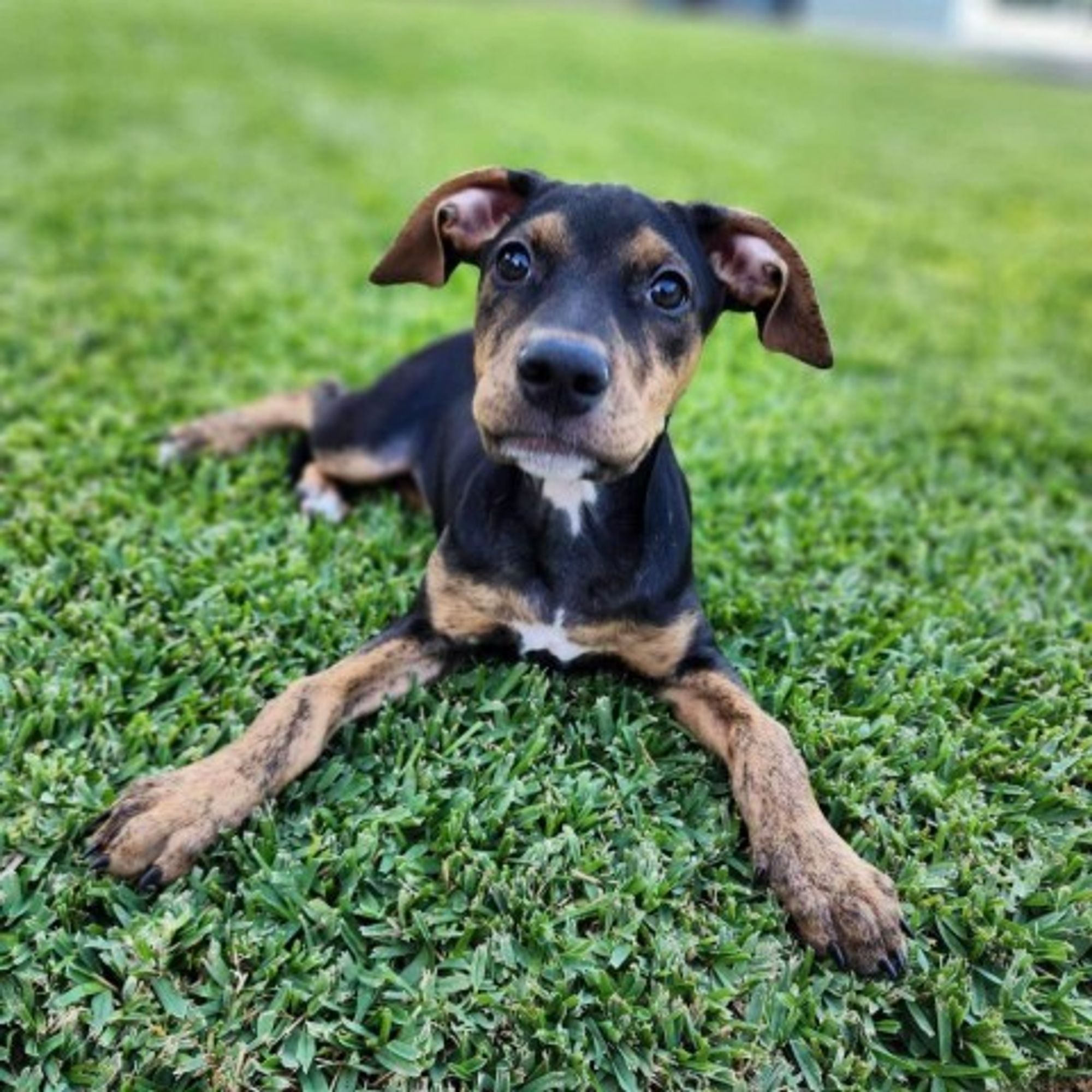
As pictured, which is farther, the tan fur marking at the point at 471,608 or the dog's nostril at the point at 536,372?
the tan fur marking at the point at 471,608

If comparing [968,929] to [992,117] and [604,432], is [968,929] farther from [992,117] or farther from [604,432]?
[992,117]

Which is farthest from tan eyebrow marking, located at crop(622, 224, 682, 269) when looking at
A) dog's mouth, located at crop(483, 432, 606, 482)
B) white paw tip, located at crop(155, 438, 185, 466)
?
white paw tip, located at crop(155, 438, 185, 466)

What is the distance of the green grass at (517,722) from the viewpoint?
119 inches

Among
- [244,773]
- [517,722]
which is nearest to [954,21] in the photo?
[517,722]

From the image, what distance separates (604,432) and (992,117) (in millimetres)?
20824

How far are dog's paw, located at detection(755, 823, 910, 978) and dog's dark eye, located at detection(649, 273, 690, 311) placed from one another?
1703mm

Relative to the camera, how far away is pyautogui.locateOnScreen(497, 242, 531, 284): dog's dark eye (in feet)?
12.1

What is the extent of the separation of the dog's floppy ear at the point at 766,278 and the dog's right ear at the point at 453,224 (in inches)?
26.1

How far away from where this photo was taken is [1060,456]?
654cm

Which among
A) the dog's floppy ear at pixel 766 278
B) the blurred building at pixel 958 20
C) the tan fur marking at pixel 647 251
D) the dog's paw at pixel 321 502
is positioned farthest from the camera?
the blurred building at pixel 958 20

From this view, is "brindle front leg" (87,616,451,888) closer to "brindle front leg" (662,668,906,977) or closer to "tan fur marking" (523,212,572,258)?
"brindle front leg" (662,668,906,977)

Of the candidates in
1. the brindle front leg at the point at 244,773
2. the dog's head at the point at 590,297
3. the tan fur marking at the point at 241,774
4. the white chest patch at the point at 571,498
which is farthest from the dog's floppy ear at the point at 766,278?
the tan fur marking at the point at 241,774

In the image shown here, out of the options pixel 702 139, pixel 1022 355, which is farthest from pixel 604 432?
pixel 702 139

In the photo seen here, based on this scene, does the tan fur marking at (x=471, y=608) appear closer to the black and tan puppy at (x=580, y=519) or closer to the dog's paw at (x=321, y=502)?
the black and tan puppy at (x=580, y=519)
